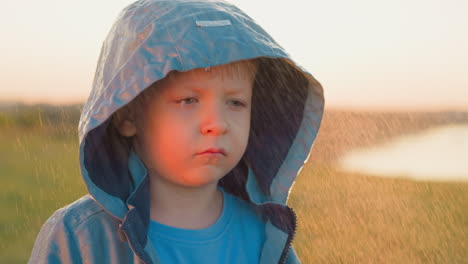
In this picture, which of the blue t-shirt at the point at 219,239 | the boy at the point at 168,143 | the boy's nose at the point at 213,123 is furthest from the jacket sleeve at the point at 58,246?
the boy's nose at the point at 213,123

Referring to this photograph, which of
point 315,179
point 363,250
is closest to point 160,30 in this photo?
point 363,250

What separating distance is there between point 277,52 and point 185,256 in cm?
74

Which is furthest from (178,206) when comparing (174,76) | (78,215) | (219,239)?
(174,76)

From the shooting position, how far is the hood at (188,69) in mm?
1945

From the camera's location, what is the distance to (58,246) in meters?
1.99

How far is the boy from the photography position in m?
1.97

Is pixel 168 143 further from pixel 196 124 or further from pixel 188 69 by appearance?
pixel 188 69

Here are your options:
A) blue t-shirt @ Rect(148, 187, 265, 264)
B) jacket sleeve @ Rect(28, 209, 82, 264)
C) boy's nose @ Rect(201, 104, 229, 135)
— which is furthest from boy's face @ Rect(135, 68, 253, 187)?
jacket sleeve @ Rect(28, 209, 82, 264)

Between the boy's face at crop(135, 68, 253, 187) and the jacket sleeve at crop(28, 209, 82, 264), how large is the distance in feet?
1.16

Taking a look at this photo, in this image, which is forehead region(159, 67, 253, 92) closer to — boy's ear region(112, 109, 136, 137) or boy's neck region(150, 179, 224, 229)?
boy's ear region(112, 109, 136, 137)

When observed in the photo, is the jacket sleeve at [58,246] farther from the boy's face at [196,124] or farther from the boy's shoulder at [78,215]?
the boy's face at [196,124]

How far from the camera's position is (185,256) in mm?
2090

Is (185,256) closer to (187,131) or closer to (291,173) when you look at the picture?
(187,131)

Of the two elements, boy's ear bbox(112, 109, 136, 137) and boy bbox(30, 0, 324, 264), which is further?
boy's ear bbox(112, 109, 136, 137)
